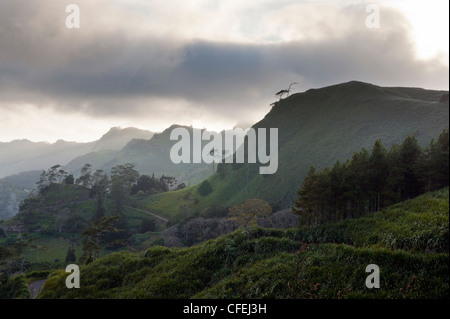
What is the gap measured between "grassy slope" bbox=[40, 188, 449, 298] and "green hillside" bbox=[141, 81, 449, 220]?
34.6 meters

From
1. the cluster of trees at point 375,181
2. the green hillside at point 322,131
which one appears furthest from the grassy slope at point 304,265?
the green hillside at point 322,131

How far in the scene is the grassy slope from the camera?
10.7m

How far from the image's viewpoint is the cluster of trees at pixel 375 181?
20438 mm

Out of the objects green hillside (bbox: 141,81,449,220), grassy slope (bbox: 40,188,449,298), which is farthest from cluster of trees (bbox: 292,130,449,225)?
green hillside (bbox: 141,81,449,220)

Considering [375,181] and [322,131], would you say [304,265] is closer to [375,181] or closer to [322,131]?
[375,181]

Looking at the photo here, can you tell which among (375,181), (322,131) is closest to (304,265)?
(375,181)

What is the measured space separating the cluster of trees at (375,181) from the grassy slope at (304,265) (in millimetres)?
2575

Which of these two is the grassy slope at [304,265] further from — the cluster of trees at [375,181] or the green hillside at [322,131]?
the green hillside at [322,131]

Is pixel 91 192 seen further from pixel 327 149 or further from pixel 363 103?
pixel 363 103

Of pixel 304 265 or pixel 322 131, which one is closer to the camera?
pixel 304 265

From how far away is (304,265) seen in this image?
45.6 ft

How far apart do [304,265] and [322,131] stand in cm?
8038
